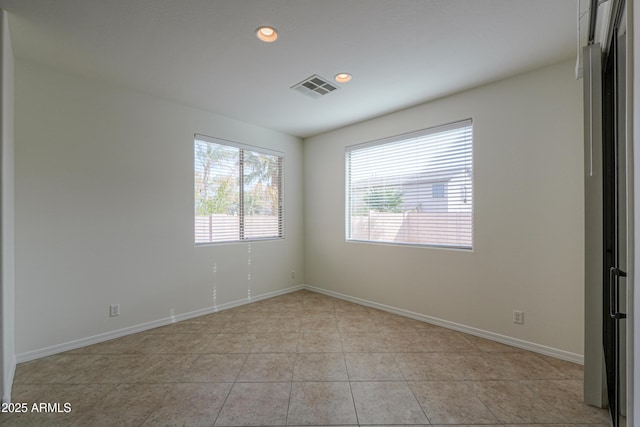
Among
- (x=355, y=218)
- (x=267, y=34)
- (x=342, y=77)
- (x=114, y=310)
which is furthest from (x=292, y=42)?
(x=114, y=310)

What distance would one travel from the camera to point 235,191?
4.20 meters

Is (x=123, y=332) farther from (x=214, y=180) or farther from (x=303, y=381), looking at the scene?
(x=303, y=381)

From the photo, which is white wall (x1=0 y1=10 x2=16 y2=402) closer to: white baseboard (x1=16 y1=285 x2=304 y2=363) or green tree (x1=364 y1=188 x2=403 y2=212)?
white baseboard (x1=16 y1=285 x2=304 y2=363)

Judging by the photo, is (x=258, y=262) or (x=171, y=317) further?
(x=258, y=262)

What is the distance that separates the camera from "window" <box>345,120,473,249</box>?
3221 millimetres

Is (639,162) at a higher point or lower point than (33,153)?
lower

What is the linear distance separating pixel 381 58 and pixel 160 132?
2.67 metres

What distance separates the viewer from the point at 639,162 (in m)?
0.82

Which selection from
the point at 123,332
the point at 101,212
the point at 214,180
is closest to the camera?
the point at 101,212

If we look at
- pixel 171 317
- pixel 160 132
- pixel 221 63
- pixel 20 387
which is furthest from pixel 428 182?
pixel 20 387

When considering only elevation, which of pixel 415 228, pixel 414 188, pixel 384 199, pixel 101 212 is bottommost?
pixel 415 228

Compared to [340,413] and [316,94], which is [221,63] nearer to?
[316,94]

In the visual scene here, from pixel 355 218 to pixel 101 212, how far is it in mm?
3214

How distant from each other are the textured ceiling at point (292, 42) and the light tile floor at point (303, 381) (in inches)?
107
